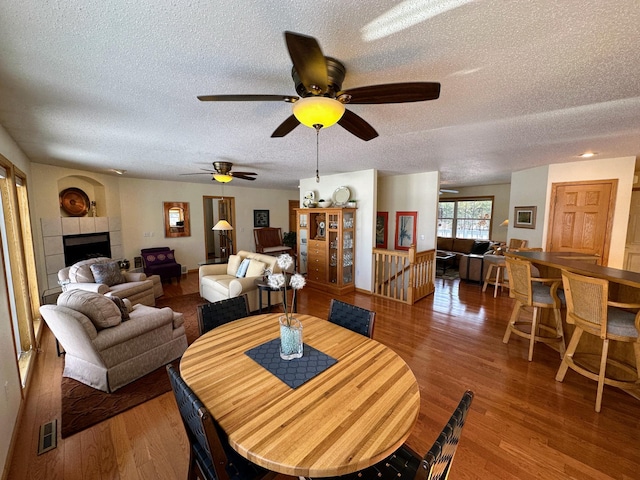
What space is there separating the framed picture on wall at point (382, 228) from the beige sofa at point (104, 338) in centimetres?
455

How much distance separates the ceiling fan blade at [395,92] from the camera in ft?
4.14

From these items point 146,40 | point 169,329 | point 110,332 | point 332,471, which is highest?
point 146,40

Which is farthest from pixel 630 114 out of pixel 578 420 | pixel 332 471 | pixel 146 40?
pixel 146 40

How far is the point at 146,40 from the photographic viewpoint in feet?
3.97

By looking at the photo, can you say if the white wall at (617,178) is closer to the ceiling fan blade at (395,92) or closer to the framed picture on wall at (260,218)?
the ceiling fan blade at (395,92)

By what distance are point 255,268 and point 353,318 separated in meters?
2.46

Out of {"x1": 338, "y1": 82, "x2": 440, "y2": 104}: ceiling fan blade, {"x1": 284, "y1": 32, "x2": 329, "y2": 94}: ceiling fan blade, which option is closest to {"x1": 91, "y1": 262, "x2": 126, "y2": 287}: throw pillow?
{"x1": 284, "y1": 32, "x2": 329, "y2": 94}: ceiling fan blade

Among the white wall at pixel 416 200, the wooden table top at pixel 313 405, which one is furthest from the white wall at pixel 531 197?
the wooden table top at pixel 313 405

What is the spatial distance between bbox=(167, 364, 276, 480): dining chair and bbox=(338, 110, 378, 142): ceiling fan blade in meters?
1.71

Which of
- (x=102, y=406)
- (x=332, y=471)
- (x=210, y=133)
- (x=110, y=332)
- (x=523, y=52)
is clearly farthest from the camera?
(x=210, y=133)

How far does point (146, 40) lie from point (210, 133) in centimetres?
144

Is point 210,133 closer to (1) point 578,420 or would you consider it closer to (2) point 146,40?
(2) point 146,40

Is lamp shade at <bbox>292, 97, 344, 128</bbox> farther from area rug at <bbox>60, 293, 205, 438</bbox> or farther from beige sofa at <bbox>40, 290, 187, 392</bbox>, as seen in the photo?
area rug at <bbox>60, 293, 205, 438</bbox>

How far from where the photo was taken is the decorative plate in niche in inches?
187
